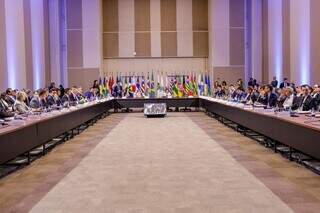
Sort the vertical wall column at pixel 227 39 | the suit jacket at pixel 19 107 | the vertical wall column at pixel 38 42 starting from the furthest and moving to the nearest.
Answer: the vertical wall column at pixel 227 39
the vertical wall column at pixel 38 42
the suit jacket at pixel 19 107

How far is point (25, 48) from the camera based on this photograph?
18359 mm

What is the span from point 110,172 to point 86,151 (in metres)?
2.31

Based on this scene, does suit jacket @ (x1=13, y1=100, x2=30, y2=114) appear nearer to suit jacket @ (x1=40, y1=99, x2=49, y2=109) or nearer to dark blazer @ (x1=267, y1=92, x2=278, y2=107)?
suit jacket @ (x1=40, y1=99, x2=49, y2=109)

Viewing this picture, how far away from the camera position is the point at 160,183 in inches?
240

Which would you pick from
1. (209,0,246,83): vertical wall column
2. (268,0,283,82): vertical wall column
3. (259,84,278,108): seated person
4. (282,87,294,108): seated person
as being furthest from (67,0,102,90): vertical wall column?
(282,87,294,108): seated person

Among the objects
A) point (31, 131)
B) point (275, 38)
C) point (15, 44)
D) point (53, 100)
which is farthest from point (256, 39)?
point (31, 131)

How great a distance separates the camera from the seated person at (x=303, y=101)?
31.6 feet

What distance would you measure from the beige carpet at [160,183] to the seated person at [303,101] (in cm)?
192

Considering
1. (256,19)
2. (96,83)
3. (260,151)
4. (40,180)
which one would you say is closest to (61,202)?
(40,180)

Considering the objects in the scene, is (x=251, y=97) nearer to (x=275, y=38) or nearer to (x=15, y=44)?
(x=275, y=38)

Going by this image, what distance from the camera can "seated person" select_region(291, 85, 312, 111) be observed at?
31.6 ft

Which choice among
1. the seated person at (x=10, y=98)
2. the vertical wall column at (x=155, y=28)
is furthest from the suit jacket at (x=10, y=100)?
the vertical wall column at (x=155, y=28)

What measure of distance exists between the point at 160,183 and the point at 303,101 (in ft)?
16.2

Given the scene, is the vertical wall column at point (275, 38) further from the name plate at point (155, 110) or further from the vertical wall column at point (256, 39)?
the name plate at point (155, 110)
